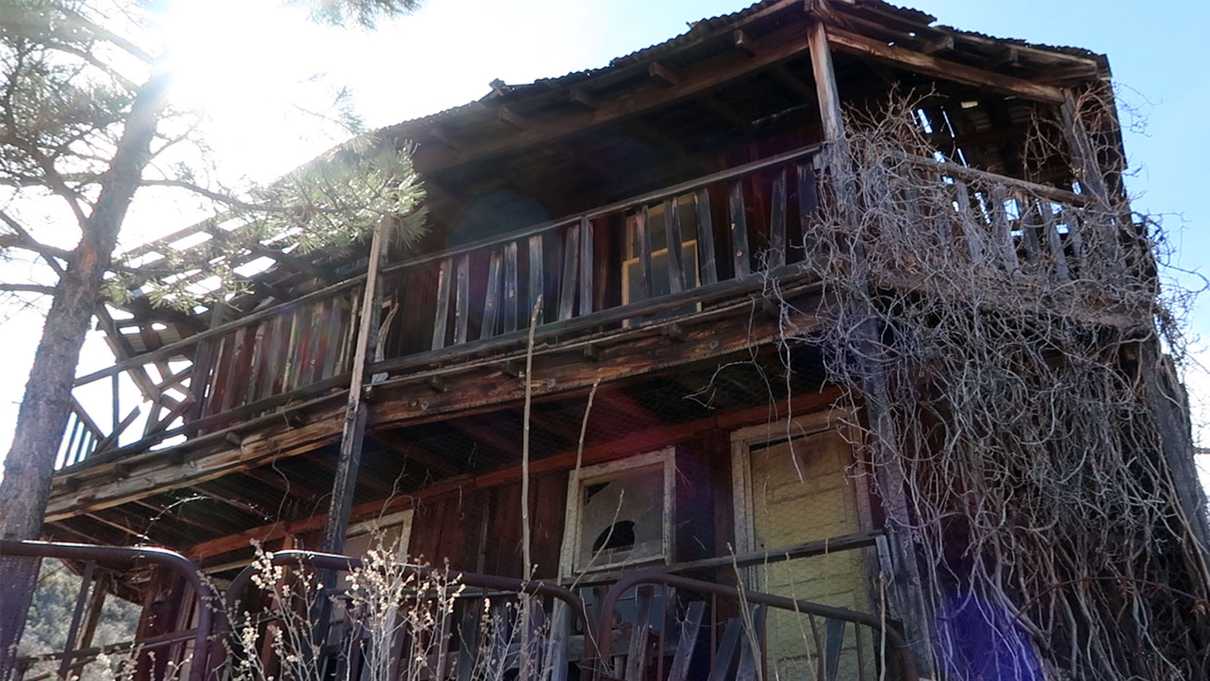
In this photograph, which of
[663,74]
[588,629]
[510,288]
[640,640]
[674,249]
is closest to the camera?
[588,629]

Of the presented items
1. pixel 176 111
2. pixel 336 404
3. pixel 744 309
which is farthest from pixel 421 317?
pixel 744 309

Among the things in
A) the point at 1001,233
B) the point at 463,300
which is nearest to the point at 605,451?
the point at 463,300

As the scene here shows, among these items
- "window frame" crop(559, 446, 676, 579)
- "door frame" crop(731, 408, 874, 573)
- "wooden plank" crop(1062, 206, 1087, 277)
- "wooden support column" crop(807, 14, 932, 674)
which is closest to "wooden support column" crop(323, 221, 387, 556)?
"window frame" crop(559, 446, 676, 579)

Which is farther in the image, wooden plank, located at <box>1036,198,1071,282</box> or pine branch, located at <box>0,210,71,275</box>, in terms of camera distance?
wooden plank, located at <box>1036,198,1071,282</box>

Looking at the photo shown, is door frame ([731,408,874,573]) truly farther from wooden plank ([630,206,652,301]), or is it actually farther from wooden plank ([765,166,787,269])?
wooden plank ([630,206,652,301])

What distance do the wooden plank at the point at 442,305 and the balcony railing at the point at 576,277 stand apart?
1 centimetres

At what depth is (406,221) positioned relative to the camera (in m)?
8.55

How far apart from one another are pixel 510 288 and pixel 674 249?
130cm

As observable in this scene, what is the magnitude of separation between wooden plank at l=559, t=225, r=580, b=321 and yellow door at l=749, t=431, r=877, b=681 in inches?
68.6

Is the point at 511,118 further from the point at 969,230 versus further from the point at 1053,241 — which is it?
the point at 1053,241

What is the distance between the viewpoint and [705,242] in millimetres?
6949

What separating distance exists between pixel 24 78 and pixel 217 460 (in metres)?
3.45

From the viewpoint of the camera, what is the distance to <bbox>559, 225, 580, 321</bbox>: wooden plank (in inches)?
288

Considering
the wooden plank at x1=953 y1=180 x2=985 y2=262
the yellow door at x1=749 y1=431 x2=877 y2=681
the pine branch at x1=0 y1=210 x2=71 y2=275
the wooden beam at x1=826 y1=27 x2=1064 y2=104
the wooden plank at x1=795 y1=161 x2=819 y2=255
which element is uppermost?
the wooden beam at x1=826 y1=27 x2=1064 y2=104
